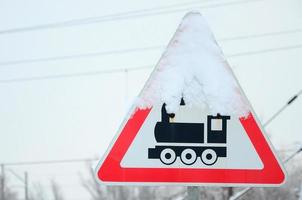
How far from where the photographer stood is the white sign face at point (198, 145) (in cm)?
291

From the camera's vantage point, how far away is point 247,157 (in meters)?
2.97

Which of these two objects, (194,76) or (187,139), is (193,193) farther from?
(194,76)

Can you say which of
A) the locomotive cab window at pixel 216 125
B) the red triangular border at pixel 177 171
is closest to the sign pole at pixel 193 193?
the red triangular border at pixel 177 171

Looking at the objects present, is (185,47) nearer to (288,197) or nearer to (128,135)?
(128,135)

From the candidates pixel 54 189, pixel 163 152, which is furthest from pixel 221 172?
pixel 54 189

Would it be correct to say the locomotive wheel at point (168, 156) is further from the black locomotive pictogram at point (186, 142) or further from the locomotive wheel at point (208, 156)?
the locomotive wheel at point (208, 156)

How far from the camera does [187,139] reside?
2902 mm

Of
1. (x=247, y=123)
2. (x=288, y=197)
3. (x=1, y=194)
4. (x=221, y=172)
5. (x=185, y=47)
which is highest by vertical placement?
(x=1, y=194)

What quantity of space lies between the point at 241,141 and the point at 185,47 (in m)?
0.56

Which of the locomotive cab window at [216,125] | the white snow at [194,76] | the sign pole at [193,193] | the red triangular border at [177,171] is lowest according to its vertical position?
the sign pole at [193,193]

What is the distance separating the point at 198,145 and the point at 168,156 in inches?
6.2

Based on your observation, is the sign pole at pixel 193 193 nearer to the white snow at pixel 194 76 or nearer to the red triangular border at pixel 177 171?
the red triangular border at pixel 177 171

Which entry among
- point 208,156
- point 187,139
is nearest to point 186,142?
point 187,139

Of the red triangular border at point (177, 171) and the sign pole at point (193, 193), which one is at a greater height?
the red triangular border at point (177, 171)
